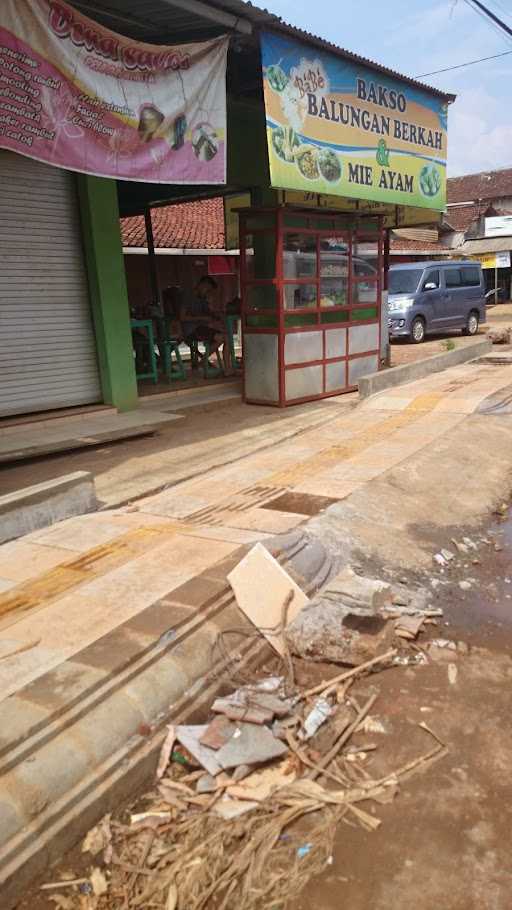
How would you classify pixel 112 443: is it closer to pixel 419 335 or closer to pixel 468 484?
pixel 468 484

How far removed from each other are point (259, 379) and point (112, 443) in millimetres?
2820

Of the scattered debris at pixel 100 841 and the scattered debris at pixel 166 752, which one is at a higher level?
the scattered debris at pixel 166 752

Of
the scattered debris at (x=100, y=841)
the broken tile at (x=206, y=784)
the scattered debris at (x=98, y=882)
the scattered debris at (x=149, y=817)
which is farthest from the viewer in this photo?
the broken tile at (x=206, y=784)

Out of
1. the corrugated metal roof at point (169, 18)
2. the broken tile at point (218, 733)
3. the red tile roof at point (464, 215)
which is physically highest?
the red tile roof at point (464, 215)

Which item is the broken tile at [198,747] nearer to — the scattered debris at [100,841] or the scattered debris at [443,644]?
the scattered debris at [100,841]

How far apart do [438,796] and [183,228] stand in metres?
17.2

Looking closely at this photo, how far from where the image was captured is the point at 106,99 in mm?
6004

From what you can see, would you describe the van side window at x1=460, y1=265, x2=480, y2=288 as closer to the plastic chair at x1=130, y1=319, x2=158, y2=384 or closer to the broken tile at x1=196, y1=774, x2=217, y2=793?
the plastic chair at x1=130, y1=319, x2=158, y2=384

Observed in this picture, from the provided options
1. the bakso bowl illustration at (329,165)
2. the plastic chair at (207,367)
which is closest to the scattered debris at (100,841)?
the bakso bowl illustration at (329,165)

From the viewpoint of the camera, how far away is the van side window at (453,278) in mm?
17938

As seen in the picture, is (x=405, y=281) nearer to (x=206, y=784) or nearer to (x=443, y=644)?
(x=443, y=644)

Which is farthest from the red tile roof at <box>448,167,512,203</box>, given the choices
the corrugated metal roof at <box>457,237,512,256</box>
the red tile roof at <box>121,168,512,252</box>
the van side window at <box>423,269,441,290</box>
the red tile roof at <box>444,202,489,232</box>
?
the van side window at <box>423,269,441,290</box>

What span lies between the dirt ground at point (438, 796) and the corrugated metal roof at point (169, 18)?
6301mm

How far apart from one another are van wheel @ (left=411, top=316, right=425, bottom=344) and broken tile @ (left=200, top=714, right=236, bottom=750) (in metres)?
15.8
